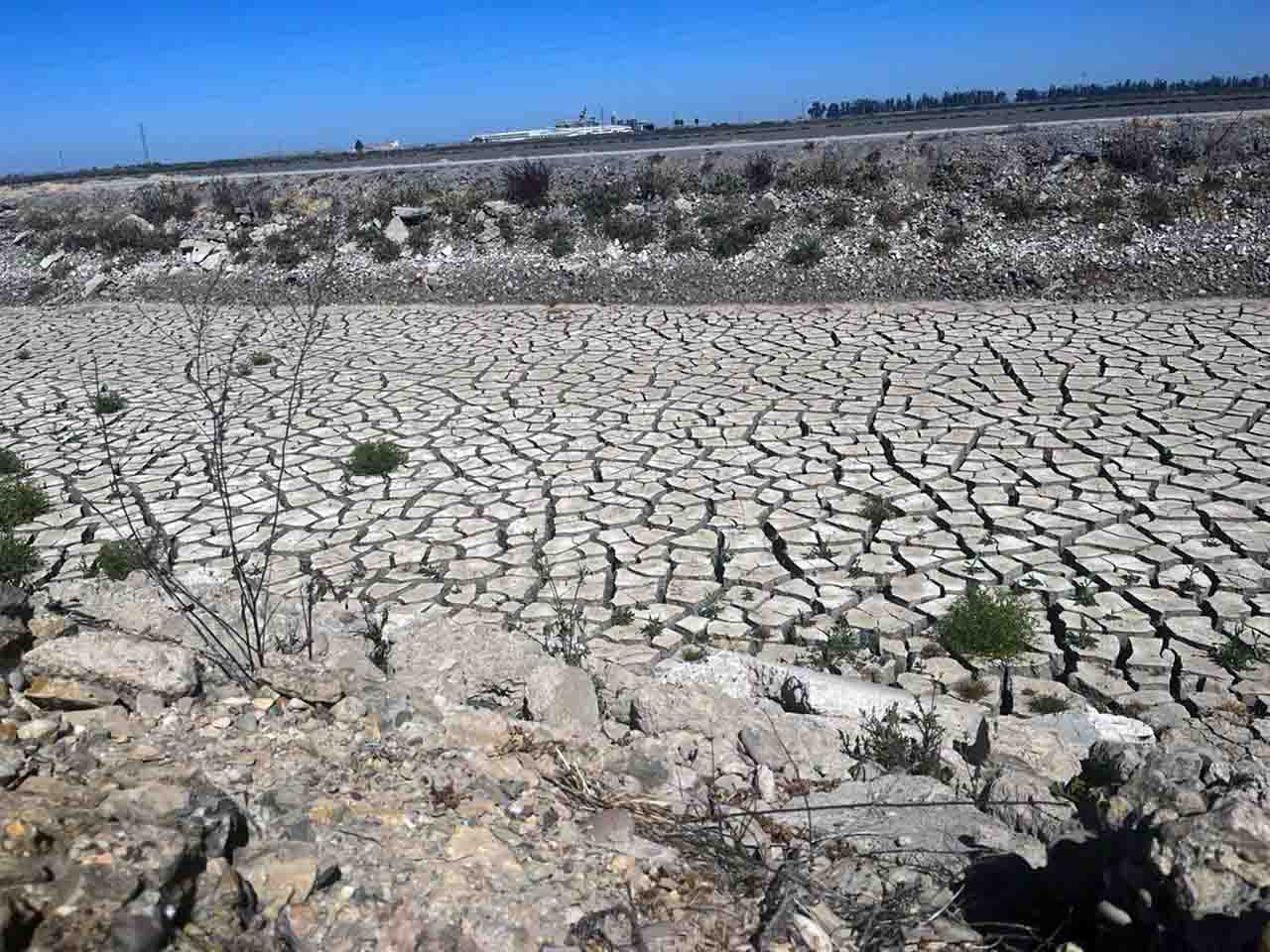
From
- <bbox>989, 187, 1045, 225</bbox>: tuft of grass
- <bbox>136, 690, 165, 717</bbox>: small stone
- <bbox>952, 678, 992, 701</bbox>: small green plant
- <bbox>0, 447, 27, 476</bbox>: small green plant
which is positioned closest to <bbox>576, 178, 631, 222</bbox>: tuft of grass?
<bbox>989, 187, 1045, 225</bbox>: tuft of grass

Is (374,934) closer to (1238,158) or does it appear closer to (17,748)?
(17,748)

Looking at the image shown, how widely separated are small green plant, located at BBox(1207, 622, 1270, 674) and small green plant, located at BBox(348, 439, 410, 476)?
4357 millimetres

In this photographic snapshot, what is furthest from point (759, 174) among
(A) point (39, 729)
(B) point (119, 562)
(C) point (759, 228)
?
(A) point (39, 729)

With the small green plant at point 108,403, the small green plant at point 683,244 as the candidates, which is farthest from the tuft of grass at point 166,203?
the small green plant at point 108,403

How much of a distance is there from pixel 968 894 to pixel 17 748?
2.33 meters

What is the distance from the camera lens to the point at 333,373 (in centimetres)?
884

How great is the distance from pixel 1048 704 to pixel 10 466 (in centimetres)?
599

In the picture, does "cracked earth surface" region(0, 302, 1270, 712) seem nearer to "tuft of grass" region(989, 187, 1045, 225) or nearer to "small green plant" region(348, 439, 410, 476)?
"small green plant" region(348, 439, 410, 476)

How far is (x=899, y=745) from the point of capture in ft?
11.1

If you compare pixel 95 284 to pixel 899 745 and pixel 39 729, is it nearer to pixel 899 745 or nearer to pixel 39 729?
pixel 39 729

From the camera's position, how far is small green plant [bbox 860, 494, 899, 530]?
536 cm

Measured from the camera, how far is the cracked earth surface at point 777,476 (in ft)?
15.0

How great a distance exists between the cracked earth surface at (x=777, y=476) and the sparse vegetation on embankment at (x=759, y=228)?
121 centimetres

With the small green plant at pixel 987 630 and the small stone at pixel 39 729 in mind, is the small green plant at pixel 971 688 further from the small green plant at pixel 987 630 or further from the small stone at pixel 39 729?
the small stone at pixel 39 729
